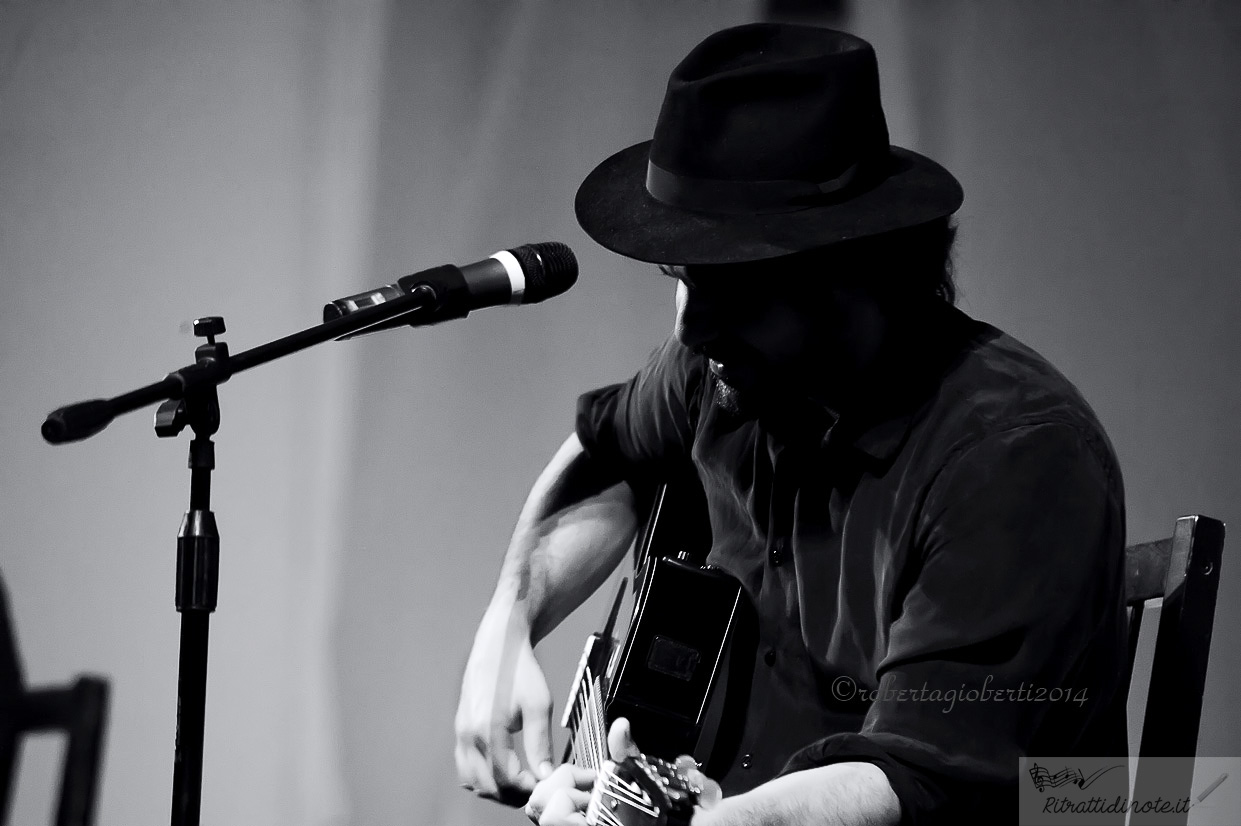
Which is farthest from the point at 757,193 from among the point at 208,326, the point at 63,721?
the point at 63,721

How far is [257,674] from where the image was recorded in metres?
2.49

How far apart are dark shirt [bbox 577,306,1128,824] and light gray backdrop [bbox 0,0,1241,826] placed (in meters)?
0.81

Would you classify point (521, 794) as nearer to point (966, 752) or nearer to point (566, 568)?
point (566, 568)

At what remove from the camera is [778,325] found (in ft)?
4.99

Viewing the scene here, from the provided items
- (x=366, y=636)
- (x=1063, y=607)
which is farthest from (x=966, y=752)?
(x=366, y=636)

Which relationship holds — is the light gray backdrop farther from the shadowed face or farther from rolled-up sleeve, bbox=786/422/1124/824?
rolled-up sleeve, bbox=786/422/1124/824

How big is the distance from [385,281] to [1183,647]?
168 cm

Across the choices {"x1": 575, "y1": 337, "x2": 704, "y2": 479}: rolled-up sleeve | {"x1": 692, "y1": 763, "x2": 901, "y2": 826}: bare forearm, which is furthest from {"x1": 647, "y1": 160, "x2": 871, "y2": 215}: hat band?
{"x1": 692, "y1": 763, "x2": 901, "y2": 826}: bare forearm

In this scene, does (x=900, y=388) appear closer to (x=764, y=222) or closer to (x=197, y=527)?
(x=764, y=222)

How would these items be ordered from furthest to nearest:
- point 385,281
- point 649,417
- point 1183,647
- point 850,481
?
point 385,281 → point 649,417 → point 850,481 → point 1183,647

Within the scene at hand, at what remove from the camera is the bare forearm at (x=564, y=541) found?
6.49 ft

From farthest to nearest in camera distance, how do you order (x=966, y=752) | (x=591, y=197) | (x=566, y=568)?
(x=566, y=568) → (x=591, y=197) → (x=966, y=752)

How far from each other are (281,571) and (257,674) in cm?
21

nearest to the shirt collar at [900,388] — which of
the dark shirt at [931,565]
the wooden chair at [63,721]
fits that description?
the dark shirt at [931,565]
